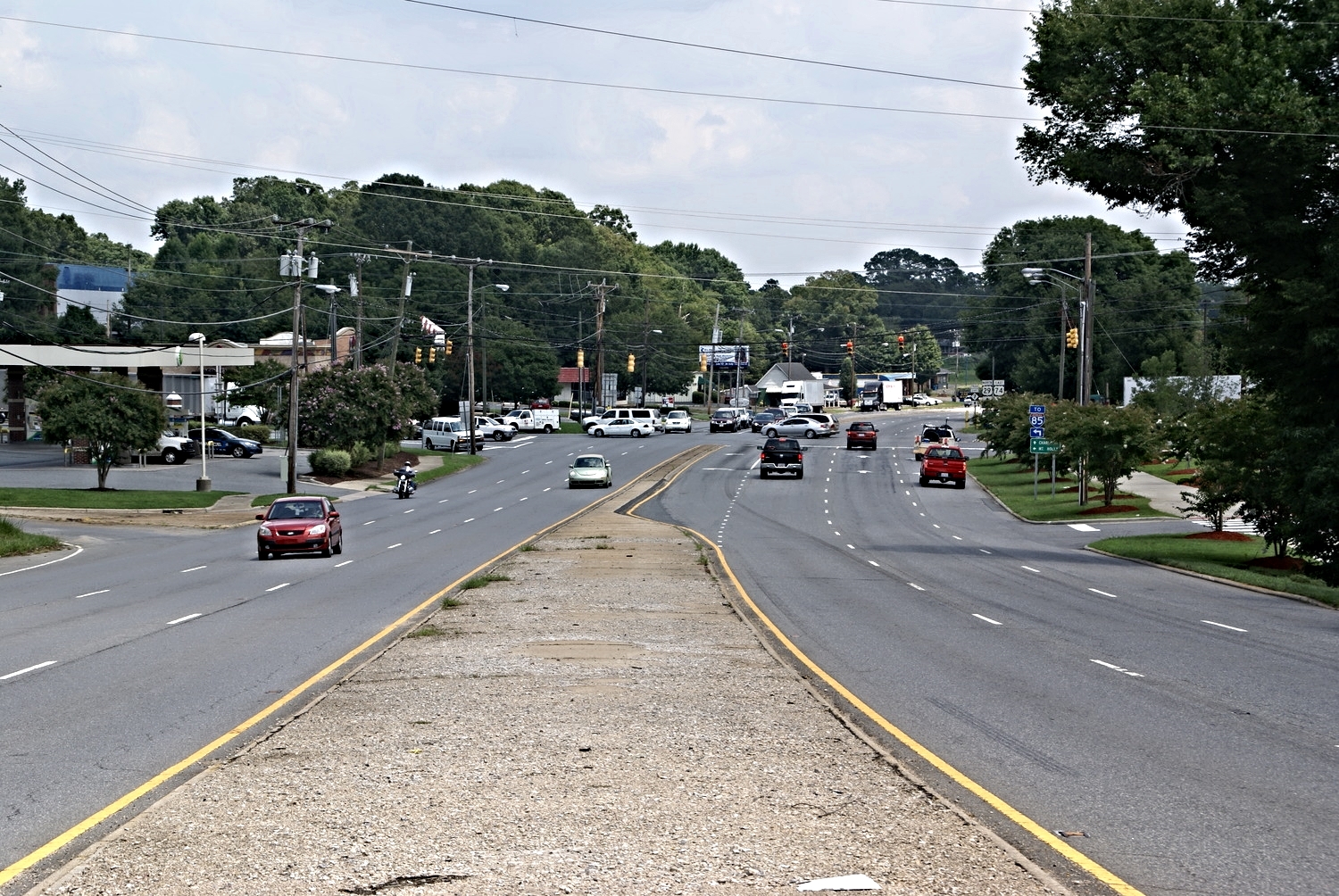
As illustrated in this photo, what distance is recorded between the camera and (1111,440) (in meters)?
48.8

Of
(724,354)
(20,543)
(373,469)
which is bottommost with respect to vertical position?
(20,543)

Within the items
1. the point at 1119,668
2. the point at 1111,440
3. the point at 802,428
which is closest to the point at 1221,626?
the point at 1119,668

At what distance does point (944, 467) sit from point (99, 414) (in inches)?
1509

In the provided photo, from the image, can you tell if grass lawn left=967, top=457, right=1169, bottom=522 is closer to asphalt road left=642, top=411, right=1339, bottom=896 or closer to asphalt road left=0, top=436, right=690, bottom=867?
asphalt road left=642, top=411, right=1339, bottom=896

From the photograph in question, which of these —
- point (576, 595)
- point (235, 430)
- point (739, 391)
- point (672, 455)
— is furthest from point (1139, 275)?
point (576, 595)

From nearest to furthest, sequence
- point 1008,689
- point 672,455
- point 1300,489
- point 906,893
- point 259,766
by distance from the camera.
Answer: point 906,893 < point 259,766 < point 1008,689 < point 1300,489 < point 672,455

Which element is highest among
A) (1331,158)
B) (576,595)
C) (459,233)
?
(459,233)

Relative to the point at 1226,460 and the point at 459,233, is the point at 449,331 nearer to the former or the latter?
the point at 459,233

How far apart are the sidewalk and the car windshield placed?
2020 centimetres

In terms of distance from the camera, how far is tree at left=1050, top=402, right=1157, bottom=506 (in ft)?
159

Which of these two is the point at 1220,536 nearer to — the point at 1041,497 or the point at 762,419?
the point at 1041,497

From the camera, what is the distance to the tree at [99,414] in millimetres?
58125

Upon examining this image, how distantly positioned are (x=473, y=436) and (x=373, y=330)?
51.7 meters

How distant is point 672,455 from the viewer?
3349 inches
